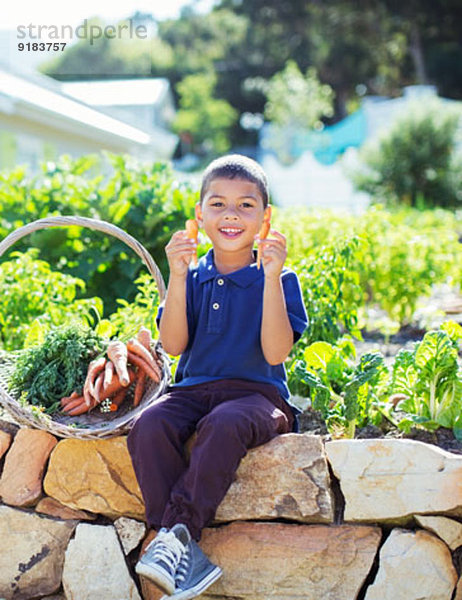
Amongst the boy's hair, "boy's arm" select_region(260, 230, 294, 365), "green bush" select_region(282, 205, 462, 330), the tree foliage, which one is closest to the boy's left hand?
"boy's arm" select_region(260, 230, 294, 365)

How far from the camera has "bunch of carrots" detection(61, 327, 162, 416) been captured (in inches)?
106

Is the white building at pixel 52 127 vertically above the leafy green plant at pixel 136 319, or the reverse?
the white building at pixel 52 127

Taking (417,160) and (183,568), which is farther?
(417,160)

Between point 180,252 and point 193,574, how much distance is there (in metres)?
1.02

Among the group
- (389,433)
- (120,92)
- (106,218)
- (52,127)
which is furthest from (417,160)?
(389,433)

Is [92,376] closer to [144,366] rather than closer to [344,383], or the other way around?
[144,366]

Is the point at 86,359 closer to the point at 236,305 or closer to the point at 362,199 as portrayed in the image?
the point at 236,305

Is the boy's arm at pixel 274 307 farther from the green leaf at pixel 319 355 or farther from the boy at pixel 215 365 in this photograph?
the green leaf at pixel 319 355

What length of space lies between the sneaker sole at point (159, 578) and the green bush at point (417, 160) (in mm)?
13795

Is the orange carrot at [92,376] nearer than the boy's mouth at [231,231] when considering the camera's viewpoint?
No

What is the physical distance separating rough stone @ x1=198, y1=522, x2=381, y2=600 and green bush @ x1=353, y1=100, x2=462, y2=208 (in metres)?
13.3

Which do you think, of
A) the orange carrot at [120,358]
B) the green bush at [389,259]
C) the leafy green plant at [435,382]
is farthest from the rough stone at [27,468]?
the green bush at [389,259]

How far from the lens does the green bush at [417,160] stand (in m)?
15.4

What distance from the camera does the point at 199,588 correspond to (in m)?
2.15
